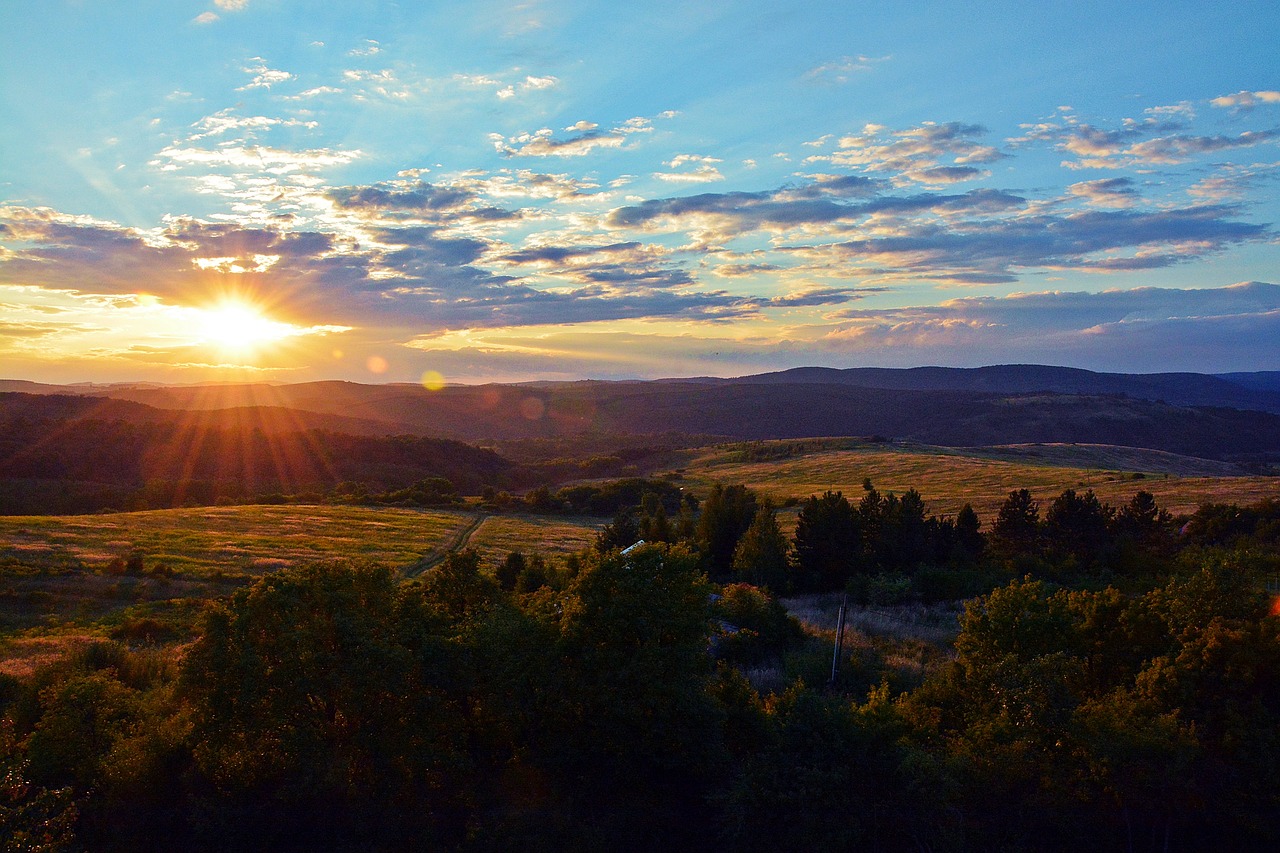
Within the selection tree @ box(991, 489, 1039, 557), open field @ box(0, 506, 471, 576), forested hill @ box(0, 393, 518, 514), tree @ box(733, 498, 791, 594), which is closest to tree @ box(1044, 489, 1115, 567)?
tree @ box(991, 489, 1039, 557)

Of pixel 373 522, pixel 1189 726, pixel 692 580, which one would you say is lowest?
pixel 373 522

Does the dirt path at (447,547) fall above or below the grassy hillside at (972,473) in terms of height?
below

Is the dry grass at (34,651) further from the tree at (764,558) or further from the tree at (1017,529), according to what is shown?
the tree at (1017,529)

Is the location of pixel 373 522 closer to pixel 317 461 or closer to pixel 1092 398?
pixel 317 461

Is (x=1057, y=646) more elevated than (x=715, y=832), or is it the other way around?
(x=1057, y=646)

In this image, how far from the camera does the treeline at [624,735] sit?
1009 centimetres

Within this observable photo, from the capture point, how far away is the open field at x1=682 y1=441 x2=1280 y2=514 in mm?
54122

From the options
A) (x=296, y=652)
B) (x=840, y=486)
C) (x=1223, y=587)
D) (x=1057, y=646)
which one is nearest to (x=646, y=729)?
(x=296, y=652)

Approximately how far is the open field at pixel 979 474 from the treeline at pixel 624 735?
3631 cm

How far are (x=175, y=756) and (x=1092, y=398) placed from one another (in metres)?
175

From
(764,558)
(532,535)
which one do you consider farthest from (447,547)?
(764,558)

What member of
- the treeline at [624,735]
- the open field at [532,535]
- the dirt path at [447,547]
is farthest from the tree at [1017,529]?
the dirt path at [447,547]

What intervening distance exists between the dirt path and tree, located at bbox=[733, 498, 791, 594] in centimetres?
1206

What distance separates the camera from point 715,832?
10695 millimetres
